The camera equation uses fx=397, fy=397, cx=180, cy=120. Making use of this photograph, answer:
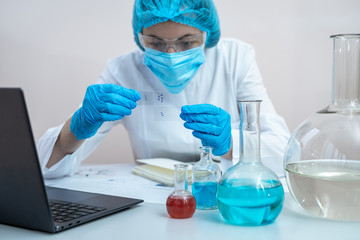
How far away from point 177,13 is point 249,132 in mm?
761

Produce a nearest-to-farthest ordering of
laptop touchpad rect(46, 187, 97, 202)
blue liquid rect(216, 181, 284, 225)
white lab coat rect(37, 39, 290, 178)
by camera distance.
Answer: blue liquid rect(216, 181, 284, 225)
laptop touchpad rect(46, 187, 97, 202)
white lab coat rect(37, 39, 290, 178)

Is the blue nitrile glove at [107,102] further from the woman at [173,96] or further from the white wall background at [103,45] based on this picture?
the white wall background at [103,45]

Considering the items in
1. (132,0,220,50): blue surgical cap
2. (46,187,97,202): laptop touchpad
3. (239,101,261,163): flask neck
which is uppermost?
(132,0,220,50): blue surgical cap

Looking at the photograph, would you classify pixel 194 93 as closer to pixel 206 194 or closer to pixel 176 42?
pixel 176 42

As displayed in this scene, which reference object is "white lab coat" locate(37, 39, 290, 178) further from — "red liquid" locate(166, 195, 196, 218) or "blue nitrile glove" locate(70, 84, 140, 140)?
"red liquid" locate(166, 195, 196, 218)

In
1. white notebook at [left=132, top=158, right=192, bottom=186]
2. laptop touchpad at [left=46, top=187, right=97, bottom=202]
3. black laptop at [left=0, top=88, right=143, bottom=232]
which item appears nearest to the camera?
black laptop at [left=0, top=88, right=143, bottom=232]

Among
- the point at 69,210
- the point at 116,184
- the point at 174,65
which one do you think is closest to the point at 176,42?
the point at 174,65

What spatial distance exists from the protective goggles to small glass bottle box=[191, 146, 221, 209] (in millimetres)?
652

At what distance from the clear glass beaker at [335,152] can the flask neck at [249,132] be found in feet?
0.41

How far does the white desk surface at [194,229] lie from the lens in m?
0.78

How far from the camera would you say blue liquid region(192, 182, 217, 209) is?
0.98 meters

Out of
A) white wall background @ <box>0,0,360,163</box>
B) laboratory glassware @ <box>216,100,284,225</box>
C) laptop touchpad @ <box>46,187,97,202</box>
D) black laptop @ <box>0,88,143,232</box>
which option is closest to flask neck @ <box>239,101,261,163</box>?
laboratory glassware @ <box>216,100,284,225</box>

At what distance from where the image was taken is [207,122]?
1.15 metres

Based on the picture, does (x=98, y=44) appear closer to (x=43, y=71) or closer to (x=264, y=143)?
(x=43, y=71)
